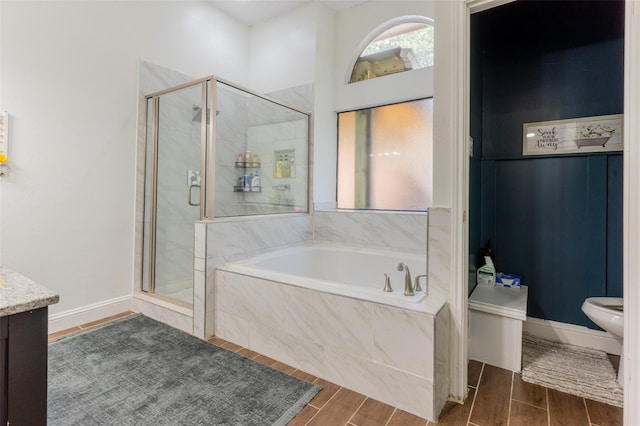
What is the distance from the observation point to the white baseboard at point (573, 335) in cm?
208

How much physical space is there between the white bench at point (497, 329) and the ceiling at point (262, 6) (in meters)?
3.04

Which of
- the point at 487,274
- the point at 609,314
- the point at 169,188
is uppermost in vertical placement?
the point at 169,188

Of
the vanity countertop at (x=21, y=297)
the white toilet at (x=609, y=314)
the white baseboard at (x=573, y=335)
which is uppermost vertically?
the vanity countertop at (x=21, y=297)

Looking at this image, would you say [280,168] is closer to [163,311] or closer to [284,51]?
[284,51]

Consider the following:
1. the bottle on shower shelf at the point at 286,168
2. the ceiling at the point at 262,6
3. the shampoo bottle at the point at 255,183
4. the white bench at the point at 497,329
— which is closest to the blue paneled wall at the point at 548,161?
the white bench at the point at 497,329

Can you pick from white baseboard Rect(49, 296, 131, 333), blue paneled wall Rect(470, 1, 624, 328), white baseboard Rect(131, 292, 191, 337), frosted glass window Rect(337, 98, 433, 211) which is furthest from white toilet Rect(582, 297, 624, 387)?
white baseboard Rect(49, 296, 131, 333)

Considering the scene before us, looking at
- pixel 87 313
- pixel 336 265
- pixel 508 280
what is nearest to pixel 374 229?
pixel 336 265

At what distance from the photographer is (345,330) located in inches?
66.0

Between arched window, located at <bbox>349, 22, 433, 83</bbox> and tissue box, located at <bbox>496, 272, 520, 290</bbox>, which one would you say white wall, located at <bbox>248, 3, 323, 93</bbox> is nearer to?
arched window, located at <bbox>349, 22, 433, 83</bbox>

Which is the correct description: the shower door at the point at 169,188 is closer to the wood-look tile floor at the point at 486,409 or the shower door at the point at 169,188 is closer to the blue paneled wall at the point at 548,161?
the wood-look tile floor at the point at 486,409

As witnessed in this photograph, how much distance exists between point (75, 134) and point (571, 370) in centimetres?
365

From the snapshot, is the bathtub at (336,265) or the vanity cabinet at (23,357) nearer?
the vanity cabinet at (23,357)

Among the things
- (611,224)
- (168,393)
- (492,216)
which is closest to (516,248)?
(492,216)

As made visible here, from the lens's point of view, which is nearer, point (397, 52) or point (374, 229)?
point (374, 229)
